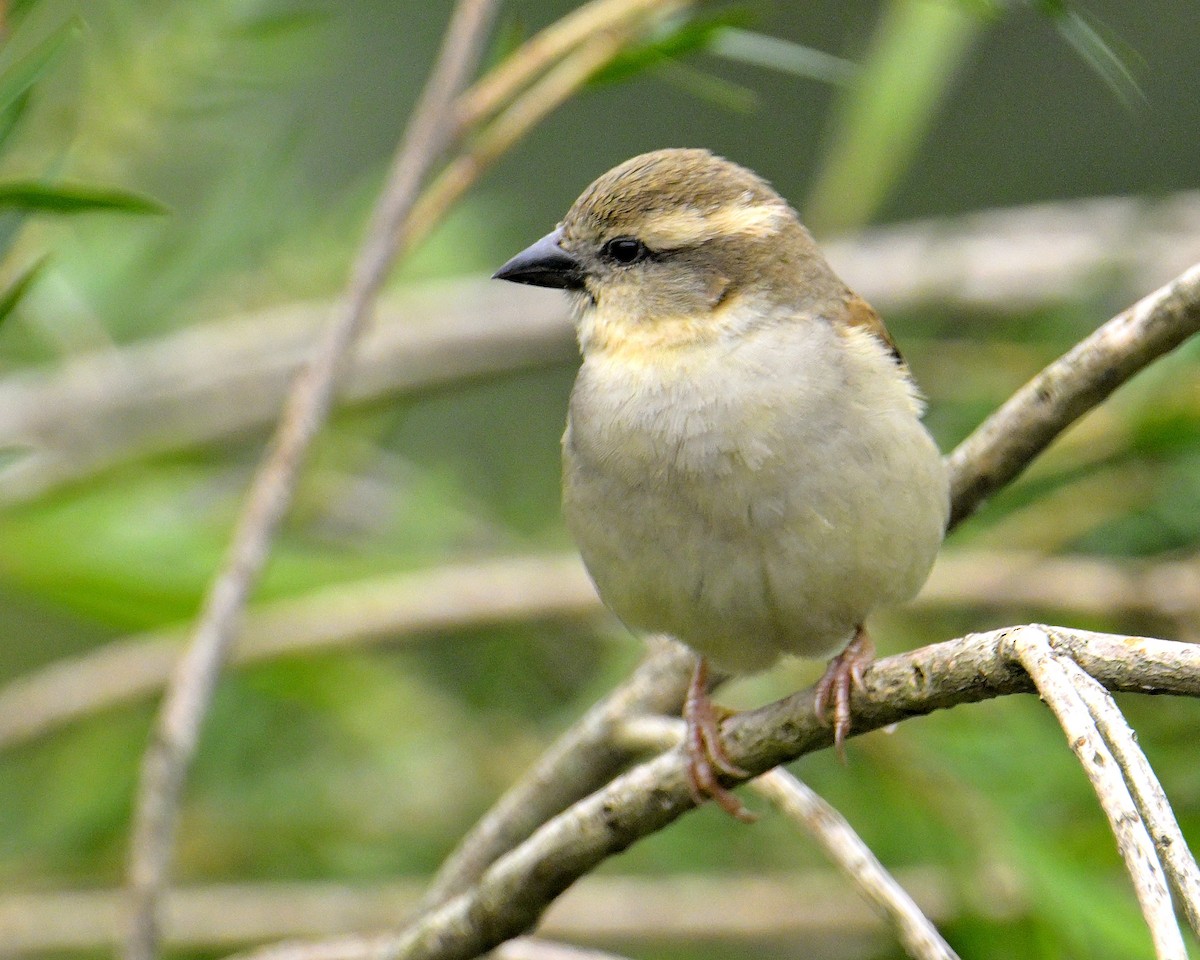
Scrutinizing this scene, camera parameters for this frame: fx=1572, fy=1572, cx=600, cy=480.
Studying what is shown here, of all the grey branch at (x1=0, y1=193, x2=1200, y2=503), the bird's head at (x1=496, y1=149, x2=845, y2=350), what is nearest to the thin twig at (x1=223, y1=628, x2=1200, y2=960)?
the bird's head at (x1=496, y1=149, x2=845, y2=350)

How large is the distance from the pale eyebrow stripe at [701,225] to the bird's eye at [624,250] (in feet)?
0.09

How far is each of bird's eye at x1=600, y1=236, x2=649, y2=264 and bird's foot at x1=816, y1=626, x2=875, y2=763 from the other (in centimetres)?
90

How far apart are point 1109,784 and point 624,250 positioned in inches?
74.8

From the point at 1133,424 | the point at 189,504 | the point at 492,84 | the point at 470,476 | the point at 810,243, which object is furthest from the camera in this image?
the point at 470,476

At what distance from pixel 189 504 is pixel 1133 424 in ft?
9.83

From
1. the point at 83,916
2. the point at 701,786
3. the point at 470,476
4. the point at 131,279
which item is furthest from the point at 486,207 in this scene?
the point at 701,786

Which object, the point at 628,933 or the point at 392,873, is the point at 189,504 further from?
the point at 628,933

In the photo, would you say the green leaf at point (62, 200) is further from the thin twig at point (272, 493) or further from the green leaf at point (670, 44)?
the green leaf at point (670, 44)

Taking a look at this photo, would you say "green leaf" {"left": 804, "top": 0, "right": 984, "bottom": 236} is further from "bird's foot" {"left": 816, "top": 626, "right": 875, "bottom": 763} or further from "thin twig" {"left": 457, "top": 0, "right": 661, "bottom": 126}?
"bird's foot" {"left": 816, "top": 626, "right": 875, "bottom": 763}

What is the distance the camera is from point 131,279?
492 centimetres

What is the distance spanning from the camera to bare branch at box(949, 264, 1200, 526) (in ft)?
7.13

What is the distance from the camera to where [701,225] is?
3166 millimetres

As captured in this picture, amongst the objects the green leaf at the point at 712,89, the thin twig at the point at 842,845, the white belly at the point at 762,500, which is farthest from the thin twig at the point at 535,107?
the thin twig at the point at 842,845

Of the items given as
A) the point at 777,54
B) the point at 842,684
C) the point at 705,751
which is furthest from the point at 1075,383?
the point at 777,54
